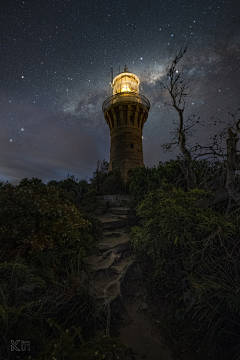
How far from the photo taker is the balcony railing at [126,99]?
1761 cm

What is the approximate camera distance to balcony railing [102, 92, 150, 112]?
17.6 metres

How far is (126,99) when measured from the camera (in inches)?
687

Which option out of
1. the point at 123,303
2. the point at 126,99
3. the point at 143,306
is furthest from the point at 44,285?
the point at 126,99

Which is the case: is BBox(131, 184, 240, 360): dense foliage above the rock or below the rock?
above

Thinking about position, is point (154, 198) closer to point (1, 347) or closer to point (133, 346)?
point (133, 346)

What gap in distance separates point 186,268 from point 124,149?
14.1 m

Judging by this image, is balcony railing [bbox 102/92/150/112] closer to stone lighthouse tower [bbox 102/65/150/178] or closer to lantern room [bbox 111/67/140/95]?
stone lighthouse tower [bbox 102/65/150/178]

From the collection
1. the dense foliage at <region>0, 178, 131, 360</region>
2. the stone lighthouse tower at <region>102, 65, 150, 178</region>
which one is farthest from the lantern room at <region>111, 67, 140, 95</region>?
the dense foliage at <region>0, 178, 131, 360</region>

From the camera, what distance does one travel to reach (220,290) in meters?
3.03

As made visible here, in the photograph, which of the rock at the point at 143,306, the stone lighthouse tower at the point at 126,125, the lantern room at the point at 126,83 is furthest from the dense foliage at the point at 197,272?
the lantern room at the point at 126,83

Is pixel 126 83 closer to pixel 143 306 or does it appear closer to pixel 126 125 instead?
pixel 126 125

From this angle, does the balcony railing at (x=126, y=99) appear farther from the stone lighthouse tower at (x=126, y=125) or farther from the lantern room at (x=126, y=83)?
the lantern room at (x=126, y=83)

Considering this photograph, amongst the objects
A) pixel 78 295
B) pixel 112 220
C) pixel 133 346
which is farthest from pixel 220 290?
pixel 112 220

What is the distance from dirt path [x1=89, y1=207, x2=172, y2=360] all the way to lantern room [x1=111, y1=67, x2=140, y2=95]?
18.2 m
